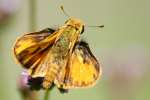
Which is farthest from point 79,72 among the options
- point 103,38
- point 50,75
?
point 103,38

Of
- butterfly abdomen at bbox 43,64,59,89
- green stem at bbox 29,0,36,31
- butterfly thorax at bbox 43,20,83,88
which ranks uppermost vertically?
green stem at bbox 29,0,36,31

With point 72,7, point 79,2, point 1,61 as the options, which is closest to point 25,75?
point 1,61

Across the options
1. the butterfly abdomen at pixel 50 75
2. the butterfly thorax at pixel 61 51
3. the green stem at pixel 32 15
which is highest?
the green stem at pixel 32 15

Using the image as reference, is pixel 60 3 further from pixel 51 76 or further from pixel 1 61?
pixel 51 76

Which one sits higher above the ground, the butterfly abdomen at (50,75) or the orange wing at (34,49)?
the orange wing at (34,49)

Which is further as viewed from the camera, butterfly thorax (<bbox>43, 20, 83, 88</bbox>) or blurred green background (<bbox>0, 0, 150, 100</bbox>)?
blurred green background (<bbox>0, 0, 150, 100</bbox>)

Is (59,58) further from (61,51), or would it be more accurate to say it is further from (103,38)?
(103,38)
